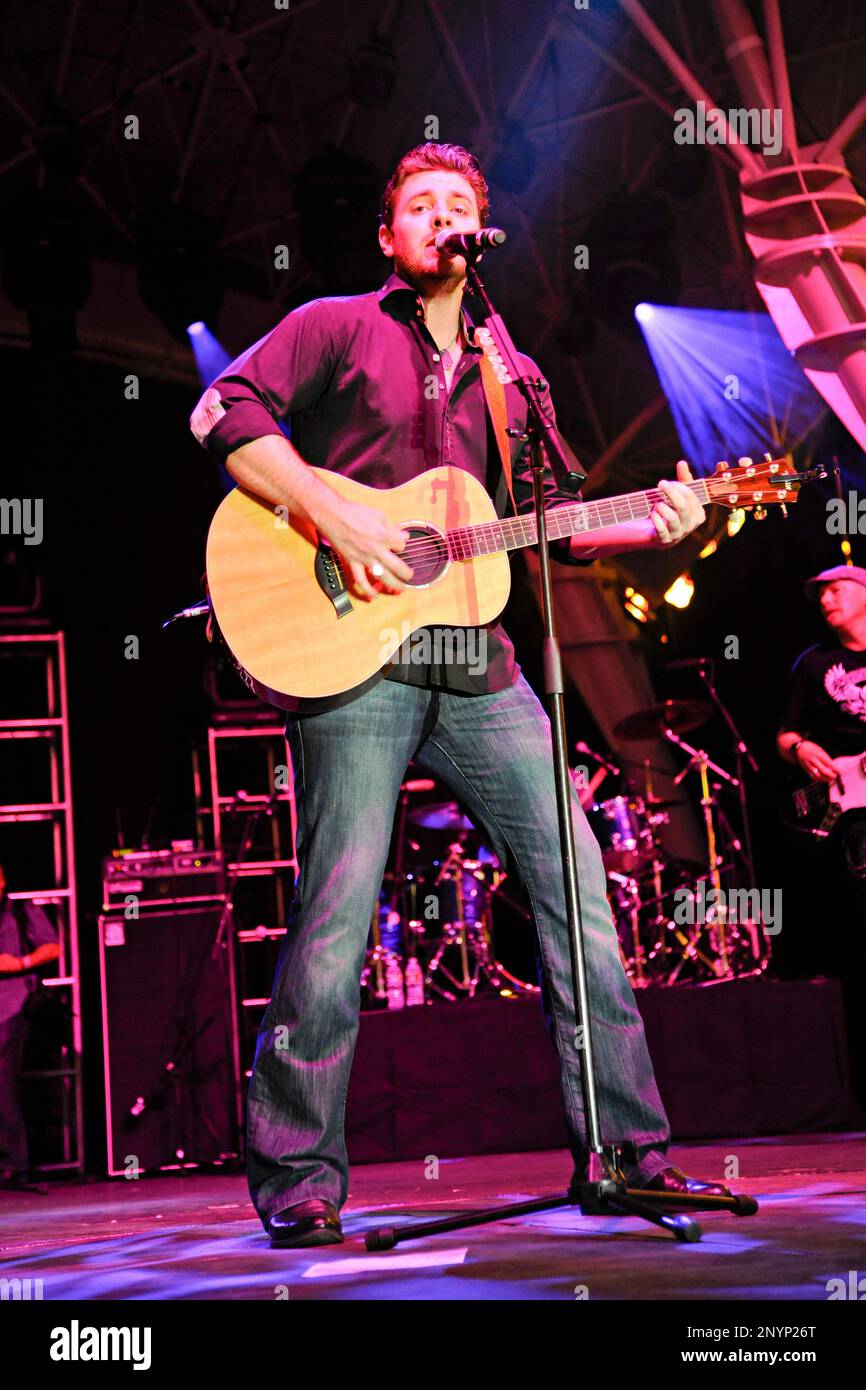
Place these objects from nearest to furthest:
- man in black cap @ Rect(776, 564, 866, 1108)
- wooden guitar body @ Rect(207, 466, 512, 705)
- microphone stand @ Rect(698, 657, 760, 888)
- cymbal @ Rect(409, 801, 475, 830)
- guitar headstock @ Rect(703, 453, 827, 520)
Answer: wooden guitar body @ Rect(207, 466, 512, 705), guitar headstock @ Rect(703, 453, 827, 520), man in black cap @ Rect(776, 564, 866, 1108), microphone stand @ Rect(698, 657, 760, 888), cymbal @ Rect(409, 801, 475, 830)

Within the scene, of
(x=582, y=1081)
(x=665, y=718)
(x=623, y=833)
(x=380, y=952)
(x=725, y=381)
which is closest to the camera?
(x=582, y=1081)

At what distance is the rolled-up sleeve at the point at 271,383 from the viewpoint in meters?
2.89

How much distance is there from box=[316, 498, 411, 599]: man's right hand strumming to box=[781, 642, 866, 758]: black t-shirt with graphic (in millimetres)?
4051

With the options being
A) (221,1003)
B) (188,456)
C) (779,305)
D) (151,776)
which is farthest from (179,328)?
(221,1003)

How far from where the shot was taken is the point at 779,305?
8719 millimetres

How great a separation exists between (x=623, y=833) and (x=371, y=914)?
21.4ft

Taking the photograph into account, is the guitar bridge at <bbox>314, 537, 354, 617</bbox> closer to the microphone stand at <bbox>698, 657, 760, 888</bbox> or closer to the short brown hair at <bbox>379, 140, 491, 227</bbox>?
the short brown hair at <bbox>379, 140, 491, 227</bbox>

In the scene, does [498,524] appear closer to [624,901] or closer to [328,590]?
[328,590]

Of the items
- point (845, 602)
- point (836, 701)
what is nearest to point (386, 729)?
point (836, 701)

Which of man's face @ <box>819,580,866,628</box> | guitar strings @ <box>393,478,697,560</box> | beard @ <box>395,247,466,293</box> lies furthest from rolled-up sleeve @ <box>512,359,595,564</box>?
man's face @ <box>819,580,866,628</box>

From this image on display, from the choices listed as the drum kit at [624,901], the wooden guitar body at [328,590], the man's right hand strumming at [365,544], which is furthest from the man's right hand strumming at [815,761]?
the man's right hand strumming at [365,544]

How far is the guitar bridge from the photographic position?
2.88 m

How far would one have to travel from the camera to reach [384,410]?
3.03 meters
